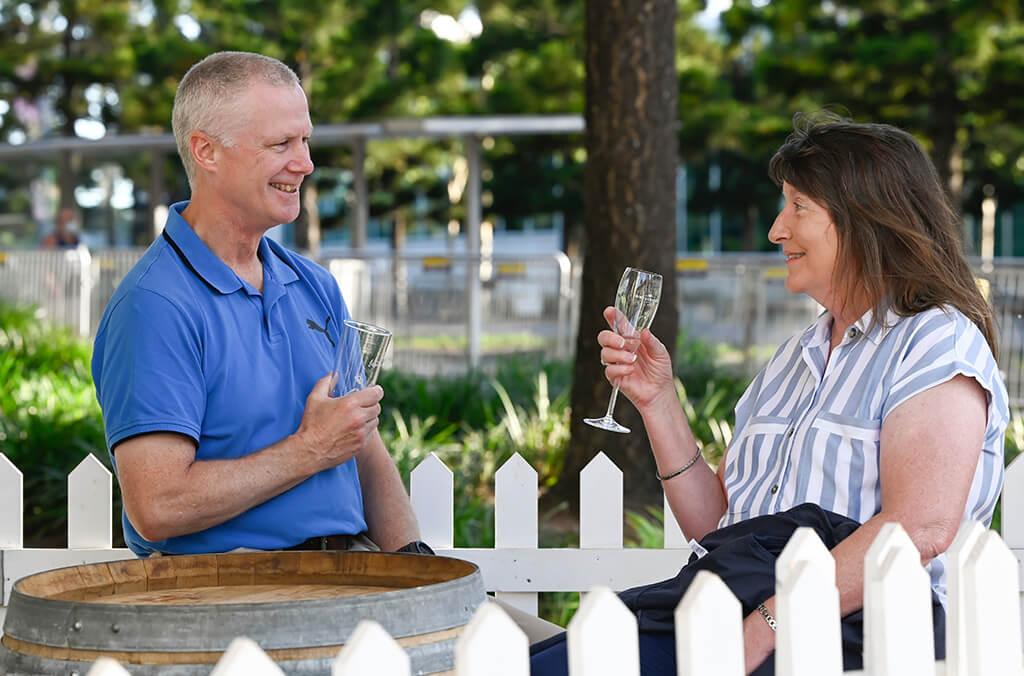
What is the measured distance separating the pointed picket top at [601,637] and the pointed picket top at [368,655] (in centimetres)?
23

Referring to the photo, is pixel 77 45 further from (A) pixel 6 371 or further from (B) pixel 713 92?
(A) pixel 6 371

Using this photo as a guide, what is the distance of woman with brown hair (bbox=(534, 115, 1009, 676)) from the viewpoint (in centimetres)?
247

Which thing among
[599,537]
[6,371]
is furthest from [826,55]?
[599,537]

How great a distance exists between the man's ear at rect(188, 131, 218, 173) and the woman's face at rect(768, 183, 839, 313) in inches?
43.3

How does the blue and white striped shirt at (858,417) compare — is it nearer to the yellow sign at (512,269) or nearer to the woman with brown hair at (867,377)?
the woman with brown hair at (867,377)

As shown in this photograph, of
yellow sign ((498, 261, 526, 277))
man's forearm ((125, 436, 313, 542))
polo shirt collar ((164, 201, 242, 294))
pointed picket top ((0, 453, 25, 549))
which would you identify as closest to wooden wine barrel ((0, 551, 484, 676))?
man's forearm ((125, 436, 313, 542))

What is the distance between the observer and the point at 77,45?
27.5m

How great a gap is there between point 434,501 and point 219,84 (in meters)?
1.14

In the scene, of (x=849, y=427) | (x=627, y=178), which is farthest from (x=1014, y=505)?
(x=627, y=178)

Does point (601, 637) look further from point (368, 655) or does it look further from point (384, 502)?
Result: point (384, 502)

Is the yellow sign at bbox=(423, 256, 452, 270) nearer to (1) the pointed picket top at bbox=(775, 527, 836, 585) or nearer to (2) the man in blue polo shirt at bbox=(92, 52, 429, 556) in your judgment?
(2) the man in blue polo shirt at bbox=(92, 52, 429, 556)

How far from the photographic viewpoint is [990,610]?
203 cm

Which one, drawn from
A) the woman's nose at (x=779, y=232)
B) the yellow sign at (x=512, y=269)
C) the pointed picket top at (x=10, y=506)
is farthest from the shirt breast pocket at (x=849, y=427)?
the yellow sign at (x=512, y=269)

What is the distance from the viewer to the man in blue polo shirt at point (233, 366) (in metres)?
2.67
